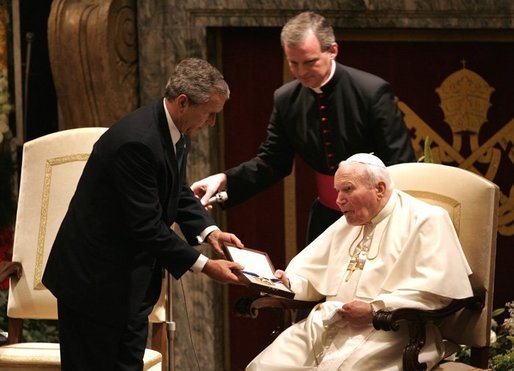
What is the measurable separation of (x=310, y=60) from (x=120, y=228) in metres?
1.26

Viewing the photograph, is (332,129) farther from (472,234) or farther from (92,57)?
(92,57)

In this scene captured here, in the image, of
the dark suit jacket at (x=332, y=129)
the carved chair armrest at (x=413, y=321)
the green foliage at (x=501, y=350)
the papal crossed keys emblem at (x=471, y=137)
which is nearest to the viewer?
the carved chair armrest at (x=413, y=321)

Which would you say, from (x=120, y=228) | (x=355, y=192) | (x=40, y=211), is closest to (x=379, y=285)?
(x=355, y=192)

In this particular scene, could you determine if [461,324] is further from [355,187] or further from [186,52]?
[186,52]

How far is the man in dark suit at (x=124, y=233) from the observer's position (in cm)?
460

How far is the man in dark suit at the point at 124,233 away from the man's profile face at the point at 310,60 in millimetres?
762

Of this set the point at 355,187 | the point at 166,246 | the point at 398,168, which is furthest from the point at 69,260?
the point at 398,168

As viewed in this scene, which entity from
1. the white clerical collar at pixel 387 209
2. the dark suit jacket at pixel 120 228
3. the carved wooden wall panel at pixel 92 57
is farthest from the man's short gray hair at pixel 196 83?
the carved wooden wall panel at pixel 92 57

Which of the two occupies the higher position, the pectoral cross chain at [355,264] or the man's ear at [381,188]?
the man's ear at [381,188]

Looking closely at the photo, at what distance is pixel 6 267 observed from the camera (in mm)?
5535

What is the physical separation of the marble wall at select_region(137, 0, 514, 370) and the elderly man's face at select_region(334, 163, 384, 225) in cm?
211

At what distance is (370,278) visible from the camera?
4977mm

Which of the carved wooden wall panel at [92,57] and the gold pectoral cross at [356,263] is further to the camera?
the carved wooden wall panel at [92,57]

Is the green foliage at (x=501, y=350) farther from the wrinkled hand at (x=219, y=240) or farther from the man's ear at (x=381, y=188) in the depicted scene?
the wrinkled hand at (x=219, y=240)
